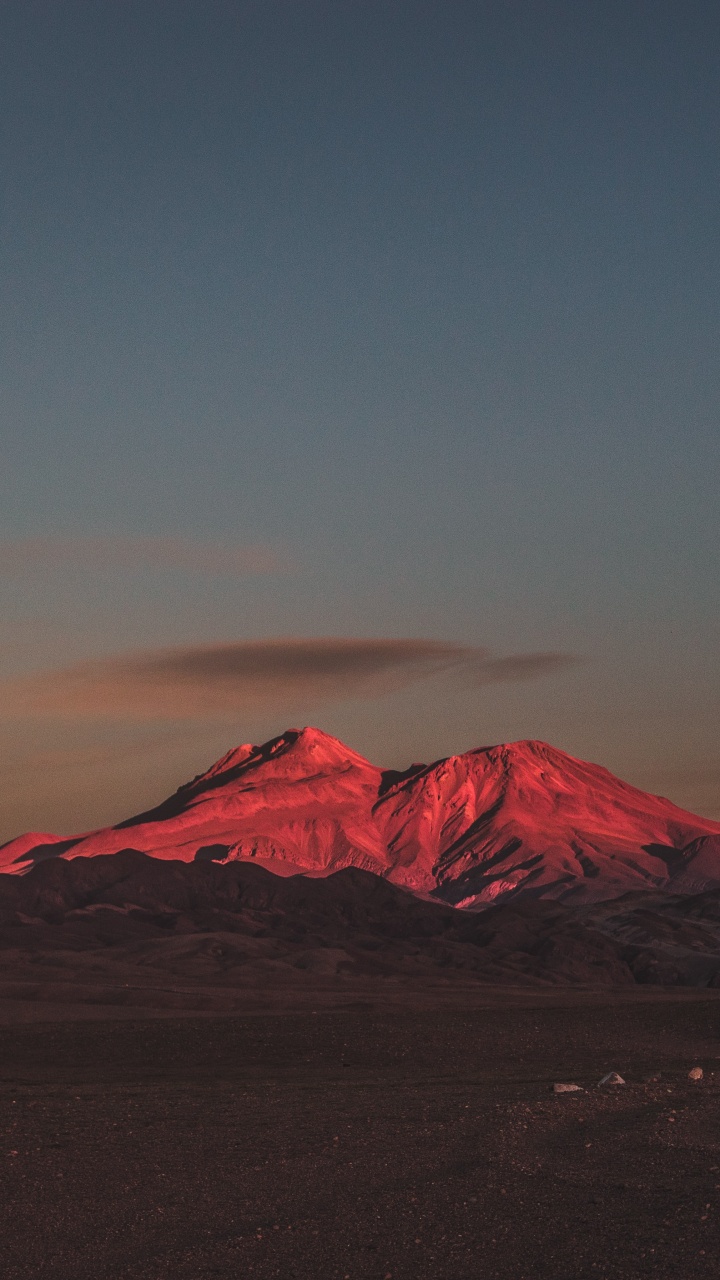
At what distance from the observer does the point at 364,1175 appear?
18250 mm

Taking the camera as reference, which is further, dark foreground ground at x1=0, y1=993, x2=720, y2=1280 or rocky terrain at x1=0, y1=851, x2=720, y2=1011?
rocky terrain at x1=0, y1=851, x2=720, y2=1011

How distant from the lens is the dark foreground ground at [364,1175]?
46.5ft

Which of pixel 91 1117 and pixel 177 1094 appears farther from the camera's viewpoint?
pixel 177 1094

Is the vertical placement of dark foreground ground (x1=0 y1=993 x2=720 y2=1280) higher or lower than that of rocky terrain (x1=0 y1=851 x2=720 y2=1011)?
higher

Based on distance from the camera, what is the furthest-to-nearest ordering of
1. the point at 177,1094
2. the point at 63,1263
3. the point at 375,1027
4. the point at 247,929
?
the point at 247,929 < the point at 375,1027 < the point at 177,1094 < the point at 63,1263

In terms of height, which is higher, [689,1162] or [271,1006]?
[689,1162]

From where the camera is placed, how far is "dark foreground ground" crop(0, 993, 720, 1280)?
14.2 metres

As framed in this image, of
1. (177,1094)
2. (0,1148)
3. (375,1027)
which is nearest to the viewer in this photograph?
(0,1148)

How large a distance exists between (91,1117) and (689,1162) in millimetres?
11659

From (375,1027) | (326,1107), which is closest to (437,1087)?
(326,1107)

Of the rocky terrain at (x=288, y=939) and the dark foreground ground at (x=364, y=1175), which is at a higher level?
the dark foreground ground at (x=364, y=1175)

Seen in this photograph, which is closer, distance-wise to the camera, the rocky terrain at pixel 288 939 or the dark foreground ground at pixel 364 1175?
the dark foreground ground at pixel 364 1175

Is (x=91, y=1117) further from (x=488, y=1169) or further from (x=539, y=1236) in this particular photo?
(x=539, y=1236)

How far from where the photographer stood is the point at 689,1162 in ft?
59.7
